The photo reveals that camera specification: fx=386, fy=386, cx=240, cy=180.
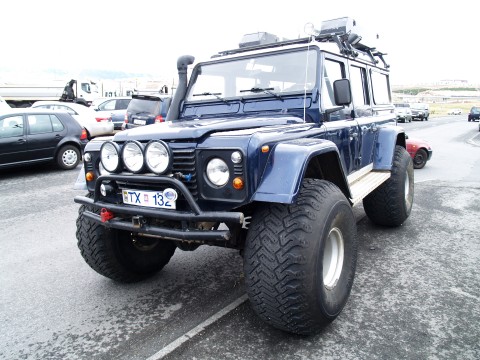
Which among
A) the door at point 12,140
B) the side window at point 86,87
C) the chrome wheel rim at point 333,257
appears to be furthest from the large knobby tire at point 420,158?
the side window at point 86,87

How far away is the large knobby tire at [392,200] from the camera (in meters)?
4.70

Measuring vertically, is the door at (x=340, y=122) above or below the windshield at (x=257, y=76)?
below

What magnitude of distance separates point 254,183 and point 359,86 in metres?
2.87

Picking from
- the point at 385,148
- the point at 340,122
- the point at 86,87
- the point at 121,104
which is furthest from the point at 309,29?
the point at 86,87

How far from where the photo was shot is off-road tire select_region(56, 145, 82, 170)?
9539 millimetres

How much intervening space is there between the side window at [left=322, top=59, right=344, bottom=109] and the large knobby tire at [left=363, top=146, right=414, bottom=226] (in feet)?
5.25

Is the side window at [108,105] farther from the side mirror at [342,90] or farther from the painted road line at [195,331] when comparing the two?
the painted road line at [195,331]

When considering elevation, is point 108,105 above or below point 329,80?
above

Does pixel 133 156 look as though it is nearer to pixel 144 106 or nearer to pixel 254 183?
pixel 254 183

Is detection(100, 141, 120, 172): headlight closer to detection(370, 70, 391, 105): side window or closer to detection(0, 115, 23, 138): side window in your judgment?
detection(370, 70, 391, 105): side window

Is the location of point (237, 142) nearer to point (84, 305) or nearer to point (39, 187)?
point (84, 305)

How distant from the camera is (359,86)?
15.4 feet

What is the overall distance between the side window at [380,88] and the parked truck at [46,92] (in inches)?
896

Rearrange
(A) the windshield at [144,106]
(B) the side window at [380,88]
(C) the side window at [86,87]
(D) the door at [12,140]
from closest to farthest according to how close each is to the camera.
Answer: (B) the side window at [380,88]
(D) the door at [12,140]
(A) the windshield at [144,106]
(C) the side window at [86,87]
